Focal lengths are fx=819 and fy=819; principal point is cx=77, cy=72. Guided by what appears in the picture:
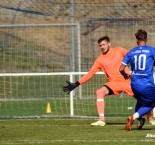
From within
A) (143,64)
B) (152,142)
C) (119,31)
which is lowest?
(152,142)

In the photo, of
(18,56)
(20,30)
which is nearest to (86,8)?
(18,56)

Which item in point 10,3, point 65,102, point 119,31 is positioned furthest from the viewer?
point 119,31

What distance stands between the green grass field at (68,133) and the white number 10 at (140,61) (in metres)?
1.14

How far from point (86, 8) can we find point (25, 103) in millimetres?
3883

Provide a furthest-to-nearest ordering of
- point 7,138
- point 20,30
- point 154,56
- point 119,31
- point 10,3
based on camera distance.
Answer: point 20,30 < point 119,31 < point 10,3 < point 154,56 < point 7,138

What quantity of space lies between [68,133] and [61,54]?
57.0ft

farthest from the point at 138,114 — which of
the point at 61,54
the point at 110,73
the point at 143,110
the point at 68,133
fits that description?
the point at 61,54

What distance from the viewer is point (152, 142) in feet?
40.3

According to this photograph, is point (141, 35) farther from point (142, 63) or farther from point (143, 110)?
point (143, 110)

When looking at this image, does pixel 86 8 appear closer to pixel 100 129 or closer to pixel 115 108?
pixel 115 108

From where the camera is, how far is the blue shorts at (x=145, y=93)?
14.6 metres

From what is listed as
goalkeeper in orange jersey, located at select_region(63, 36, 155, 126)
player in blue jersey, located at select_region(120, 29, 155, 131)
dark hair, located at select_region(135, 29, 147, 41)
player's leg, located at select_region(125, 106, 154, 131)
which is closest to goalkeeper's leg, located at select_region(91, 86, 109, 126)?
goalkeeper in orange jersey, located at select_region(63, 36, 155, 126)

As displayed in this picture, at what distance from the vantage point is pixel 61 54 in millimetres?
31391

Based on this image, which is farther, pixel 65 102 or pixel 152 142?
pixel 65 102
